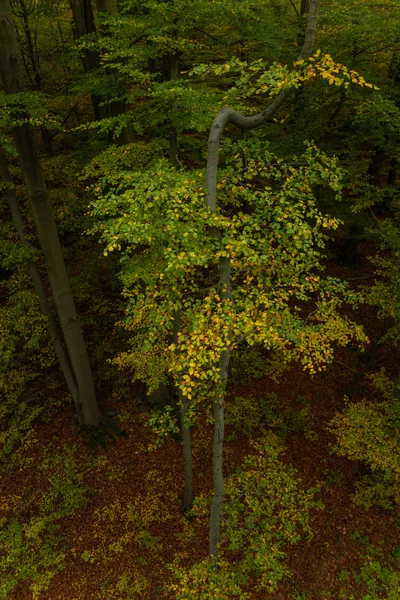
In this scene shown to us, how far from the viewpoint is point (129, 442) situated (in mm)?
11438

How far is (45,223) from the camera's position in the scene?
9.01 metres

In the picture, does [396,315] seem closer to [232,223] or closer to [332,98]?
[232,223]

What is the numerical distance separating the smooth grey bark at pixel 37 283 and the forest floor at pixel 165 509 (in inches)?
55.4

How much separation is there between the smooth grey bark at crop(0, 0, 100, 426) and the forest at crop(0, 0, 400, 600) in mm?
42

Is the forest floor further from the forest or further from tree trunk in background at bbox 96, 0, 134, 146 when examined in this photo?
tree trunk in background at bbox 96, 0, 134, 146

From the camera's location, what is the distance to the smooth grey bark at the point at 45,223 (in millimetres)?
7448

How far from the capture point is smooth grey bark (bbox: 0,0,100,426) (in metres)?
7.45

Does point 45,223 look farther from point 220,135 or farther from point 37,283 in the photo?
point 220,135

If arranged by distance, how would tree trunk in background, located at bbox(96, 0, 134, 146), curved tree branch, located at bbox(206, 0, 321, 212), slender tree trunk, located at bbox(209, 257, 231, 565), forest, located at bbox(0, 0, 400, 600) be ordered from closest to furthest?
curved tree branch, located at bbox(206, 0, 321, 212) → forest, located at bbox(0, 0, 400, 600) → slender tree trunk, located at bbox(209, 257, 231, 565) → tree trunk in background, located at bbox(96, 0, 134, 146)

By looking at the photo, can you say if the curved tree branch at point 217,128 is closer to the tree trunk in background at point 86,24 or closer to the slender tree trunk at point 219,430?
the slender tree trunk at point 219,430

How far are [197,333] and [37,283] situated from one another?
25.7 feet

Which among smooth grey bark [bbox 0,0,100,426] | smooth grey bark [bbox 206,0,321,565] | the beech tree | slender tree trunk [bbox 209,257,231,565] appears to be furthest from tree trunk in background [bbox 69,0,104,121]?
slender tree trunk [bbox 209,257,231,565]

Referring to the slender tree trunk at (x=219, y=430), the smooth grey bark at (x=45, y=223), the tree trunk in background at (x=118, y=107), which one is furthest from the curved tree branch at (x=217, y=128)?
the tree trunk in background at (x=118, y=107)

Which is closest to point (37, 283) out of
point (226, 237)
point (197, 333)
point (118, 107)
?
point (118, 107)
